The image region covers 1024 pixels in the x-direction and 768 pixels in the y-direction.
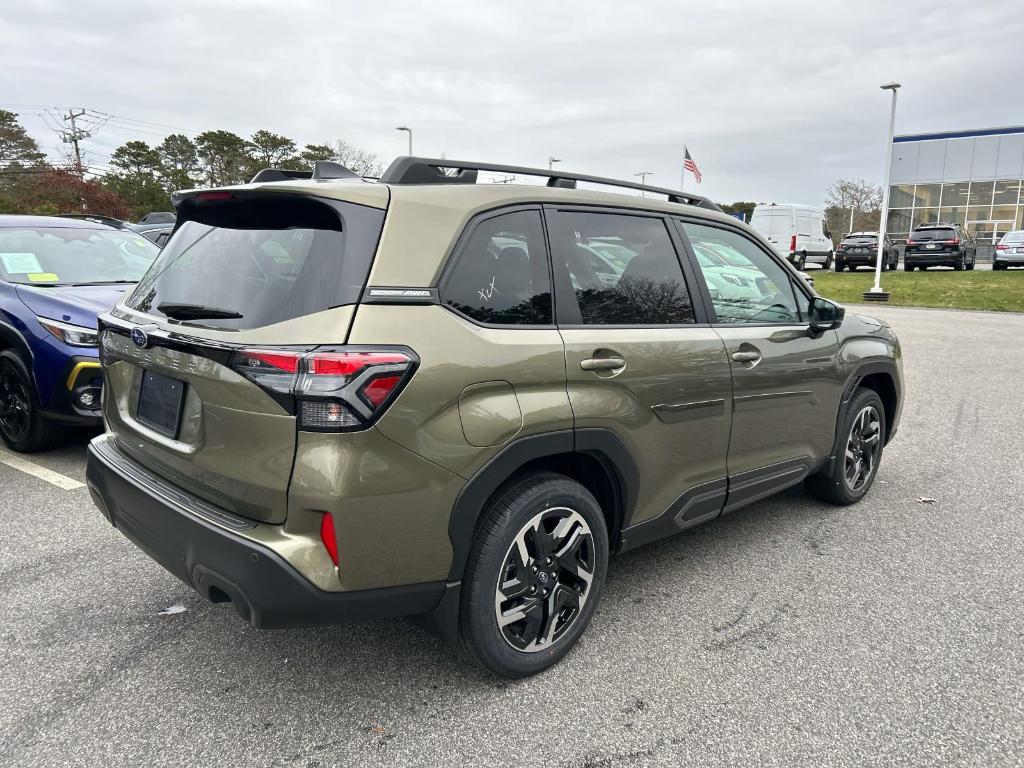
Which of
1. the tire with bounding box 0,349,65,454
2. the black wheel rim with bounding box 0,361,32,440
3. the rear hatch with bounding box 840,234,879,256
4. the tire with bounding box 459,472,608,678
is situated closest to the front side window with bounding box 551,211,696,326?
the tire with bounding box 459,472,608,678

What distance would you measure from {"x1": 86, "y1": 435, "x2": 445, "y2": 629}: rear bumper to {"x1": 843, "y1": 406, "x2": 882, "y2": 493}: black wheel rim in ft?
9.92

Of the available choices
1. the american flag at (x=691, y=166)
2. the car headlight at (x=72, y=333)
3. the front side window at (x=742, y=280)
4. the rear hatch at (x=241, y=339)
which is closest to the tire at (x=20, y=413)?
the car headlight at (x=72, y=333)

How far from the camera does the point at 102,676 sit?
2.59 metres

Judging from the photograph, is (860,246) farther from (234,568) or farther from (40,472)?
(234,568)

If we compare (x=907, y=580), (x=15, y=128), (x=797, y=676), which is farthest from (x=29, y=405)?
(x=15, y=128)

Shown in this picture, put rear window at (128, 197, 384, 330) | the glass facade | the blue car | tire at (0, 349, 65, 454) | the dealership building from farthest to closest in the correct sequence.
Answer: the glass facade → the dealership building → tire at (0, 349, 65, 454) → the blue car → rear window at (128, 197, 384, 330)

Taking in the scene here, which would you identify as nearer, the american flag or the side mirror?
the side mirror

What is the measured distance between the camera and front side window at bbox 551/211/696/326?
2.75 meters

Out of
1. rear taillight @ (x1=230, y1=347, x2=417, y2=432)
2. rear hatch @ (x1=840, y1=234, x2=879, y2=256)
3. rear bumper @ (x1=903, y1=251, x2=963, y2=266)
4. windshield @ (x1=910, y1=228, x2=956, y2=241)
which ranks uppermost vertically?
windshield @ (x1=910, y1=228, x2=956, y2=241)

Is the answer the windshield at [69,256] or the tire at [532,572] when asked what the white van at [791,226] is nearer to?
the windshield at [69,256]

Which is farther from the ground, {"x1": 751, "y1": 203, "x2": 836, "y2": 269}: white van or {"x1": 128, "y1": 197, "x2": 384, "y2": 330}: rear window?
{"x1": 751, "y1": 203, "x2": 836, "y2": 269}: white van

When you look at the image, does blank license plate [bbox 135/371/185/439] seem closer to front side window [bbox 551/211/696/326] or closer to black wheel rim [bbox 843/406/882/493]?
front side window [bbox 551/211/696/326]

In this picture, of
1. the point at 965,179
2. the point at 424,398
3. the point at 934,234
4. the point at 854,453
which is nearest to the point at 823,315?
the point at 854,453

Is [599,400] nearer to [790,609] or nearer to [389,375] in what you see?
[389,375]
